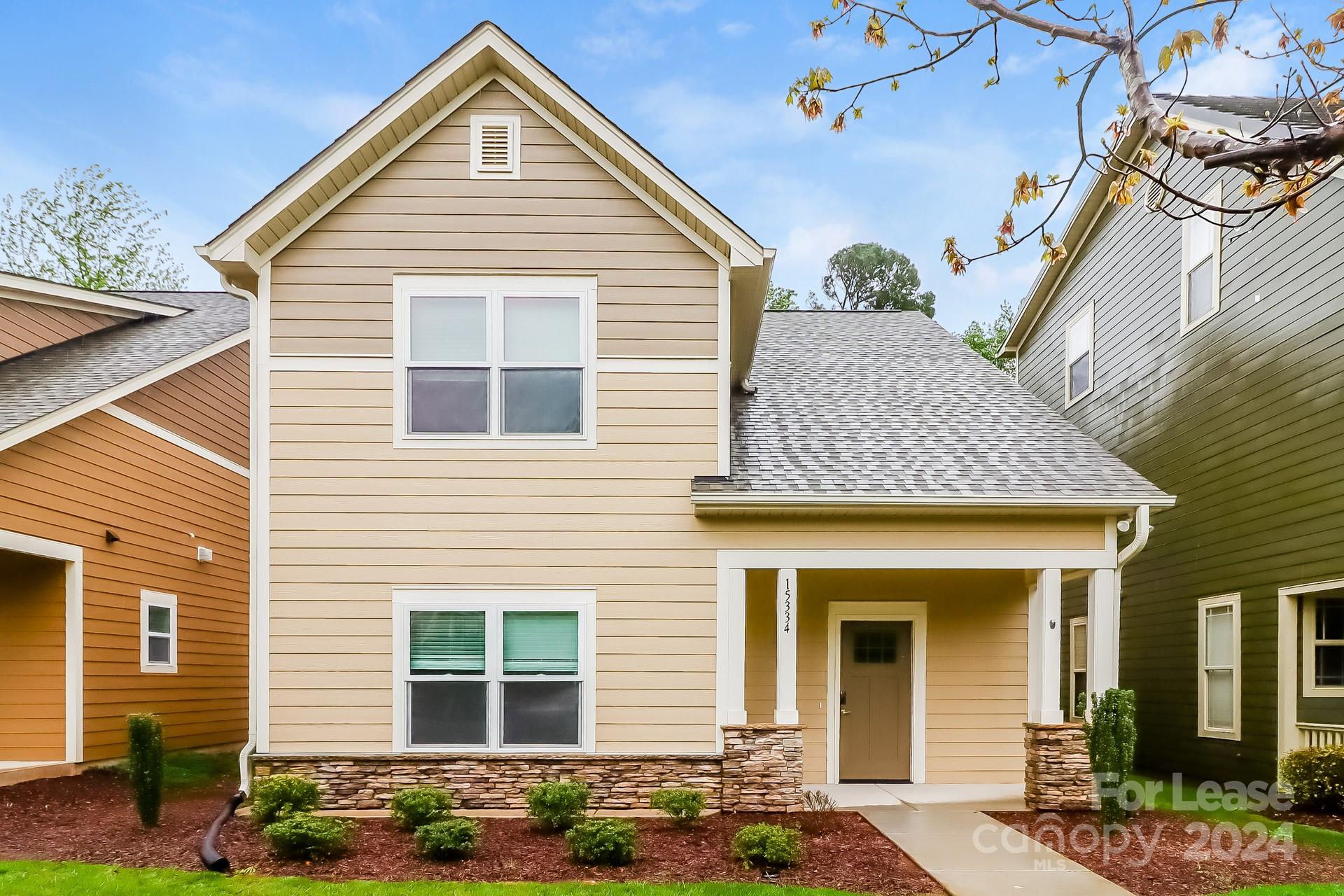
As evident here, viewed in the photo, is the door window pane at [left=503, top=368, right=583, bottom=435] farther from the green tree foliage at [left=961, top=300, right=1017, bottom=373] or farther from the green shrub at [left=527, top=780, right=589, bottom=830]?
the green tree foliage at [left=961, top=300, right=1017, bottom=373]

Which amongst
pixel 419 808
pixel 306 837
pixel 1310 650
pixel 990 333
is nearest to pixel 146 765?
pixel 306 837

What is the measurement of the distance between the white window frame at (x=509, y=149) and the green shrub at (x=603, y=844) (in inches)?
233

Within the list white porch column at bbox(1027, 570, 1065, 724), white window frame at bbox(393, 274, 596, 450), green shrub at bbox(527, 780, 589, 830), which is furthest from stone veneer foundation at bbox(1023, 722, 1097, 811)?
white window frame at bbox(393, 274, 596, 450)

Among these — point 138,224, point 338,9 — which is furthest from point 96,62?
point 338,9

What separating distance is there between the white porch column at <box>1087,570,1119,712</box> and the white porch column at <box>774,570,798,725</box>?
2.94 meters

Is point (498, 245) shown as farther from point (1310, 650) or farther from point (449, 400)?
point (1310, 650)

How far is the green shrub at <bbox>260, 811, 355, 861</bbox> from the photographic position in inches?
284

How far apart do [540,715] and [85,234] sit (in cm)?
2704

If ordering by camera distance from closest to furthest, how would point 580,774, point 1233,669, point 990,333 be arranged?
1. point 580,774
2. point 1233,669
3. point 990,333

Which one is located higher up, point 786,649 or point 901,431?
point 901,431

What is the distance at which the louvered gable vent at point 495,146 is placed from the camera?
9578 mm

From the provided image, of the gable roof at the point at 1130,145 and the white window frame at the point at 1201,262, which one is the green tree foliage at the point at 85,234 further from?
the white window frame at the point at 1201,262

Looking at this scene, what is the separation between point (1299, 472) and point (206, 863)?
10455 mm

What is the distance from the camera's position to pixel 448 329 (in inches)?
373
